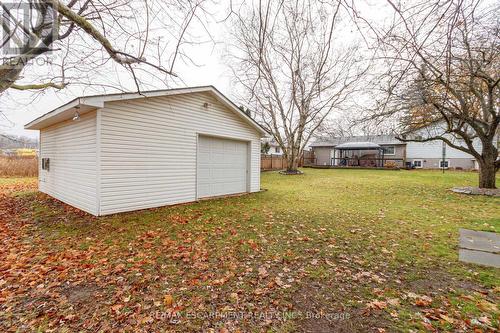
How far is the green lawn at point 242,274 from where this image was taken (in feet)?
7.49

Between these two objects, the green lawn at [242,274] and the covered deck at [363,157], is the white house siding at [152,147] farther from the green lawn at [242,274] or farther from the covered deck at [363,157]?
the covered deck at [363,157]

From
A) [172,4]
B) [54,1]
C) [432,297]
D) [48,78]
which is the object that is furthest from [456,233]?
[48,78]

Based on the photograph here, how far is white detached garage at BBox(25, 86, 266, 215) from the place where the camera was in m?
5.98

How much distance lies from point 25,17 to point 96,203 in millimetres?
3990

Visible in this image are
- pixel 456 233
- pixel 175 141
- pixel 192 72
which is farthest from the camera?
pixel 175 141

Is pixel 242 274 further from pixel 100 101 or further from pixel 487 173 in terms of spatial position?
pixel 487 173

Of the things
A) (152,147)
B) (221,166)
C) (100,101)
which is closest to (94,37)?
(100,101)

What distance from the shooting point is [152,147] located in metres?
6.88

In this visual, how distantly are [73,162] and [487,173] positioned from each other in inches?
629

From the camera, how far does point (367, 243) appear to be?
4309mm

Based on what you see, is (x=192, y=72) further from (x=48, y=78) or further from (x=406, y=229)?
(x=406, y=229)

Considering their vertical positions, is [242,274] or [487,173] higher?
[487,173]

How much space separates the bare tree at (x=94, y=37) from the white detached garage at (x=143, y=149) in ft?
3.53

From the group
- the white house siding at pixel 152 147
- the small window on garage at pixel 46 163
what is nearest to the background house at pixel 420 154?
the white house siding at pixel 152 147
